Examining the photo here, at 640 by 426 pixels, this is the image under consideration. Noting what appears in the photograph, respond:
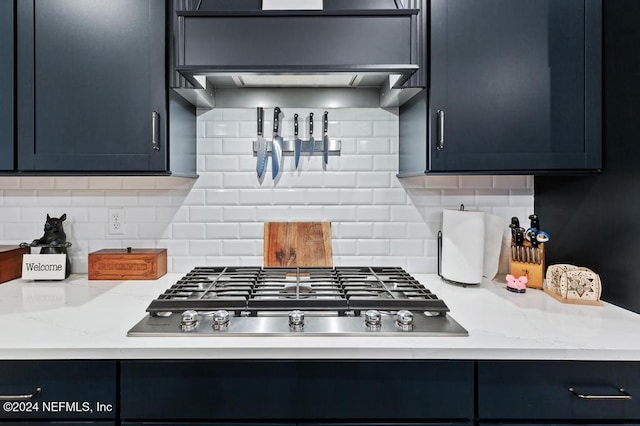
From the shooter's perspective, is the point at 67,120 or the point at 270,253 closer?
the point at 67,120

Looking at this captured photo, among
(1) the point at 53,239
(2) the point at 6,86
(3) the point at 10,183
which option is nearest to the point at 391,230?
(1) the point at 53,239

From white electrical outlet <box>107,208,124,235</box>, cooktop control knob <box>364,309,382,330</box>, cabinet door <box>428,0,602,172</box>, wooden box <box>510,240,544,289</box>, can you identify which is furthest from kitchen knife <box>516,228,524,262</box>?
white electrical outlet <box>107,208,124,235</box>

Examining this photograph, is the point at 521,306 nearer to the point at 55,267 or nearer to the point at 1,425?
the point at 1,425

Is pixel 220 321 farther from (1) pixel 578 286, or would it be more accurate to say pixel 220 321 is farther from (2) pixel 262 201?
(1) pixel 578 286

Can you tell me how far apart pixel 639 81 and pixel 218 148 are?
1.57m

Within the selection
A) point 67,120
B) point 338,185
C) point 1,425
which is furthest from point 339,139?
point 1,425

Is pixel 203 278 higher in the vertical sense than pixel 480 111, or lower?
lower

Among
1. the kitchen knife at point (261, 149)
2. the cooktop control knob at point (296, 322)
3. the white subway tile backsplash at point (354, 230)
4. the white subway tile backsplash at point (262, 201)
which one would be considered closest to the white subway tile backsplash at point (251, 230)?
the white subway tile backsplash at point (262, 201)

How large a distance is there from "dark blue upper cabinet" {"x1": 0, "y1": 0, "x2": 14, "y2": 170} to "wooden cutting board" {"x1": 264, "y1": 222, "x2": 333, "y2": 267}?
98 centimetres

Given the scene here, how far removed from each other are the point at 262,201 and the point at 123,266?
64 cm

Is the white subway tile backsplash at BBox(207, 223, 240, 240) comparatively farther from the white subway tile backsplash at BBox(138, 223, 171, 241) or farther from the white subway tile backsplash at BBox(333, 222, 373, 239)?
the white subway tile backsplash at BBox(333, 222, 373, 239)

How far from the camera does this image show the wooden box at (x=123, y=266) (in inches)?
66.5

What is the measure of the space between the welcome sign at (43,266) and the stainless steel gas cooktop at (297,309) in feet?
1.87

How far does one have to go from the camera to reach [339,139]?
5.98 ft
